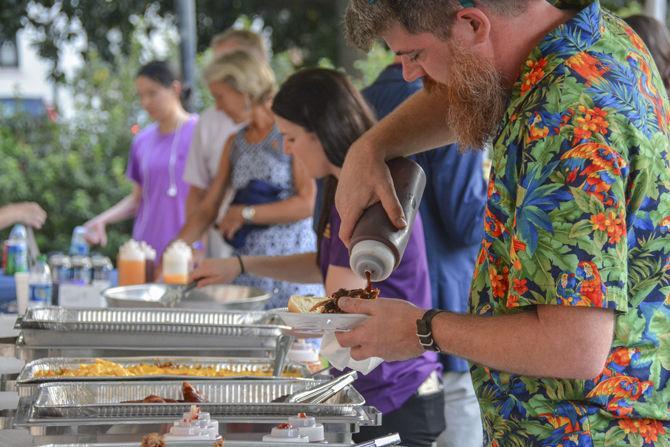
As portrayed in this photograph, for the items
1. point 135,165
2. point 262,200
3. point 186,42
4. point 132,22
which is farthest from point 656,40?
point 132,22

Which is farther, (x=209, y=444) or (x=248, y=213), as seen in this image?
(x=248, y=213)

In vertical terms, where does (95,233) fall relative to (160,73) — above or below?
below

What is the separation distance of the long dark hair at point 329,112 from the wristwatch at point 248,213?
1134mm

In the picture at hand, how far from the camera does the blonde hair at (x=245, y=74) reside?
436cm

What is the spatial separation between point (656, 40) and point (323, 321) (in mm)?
2048

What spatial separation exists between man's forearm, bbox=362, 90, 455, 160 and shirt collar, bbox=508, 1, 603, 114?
352 mm

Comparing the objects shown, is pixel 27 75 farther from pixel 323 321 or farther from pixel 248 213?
pixel 323 321

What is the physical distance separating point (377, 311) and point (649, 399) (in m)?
0.40

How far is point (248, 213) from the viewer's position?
12.9 ft

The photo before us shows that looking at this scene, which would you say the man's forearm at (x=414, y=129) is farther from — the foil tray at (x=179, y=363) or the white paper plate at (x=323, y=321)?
the foil tray at (x=179, y=363)

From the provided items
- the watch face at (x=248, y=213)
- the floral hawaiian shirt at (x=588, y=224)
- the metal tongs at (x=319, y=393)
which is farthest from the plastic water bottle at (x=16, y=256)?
the floral hawaiian shirt at (x=588, y=224)

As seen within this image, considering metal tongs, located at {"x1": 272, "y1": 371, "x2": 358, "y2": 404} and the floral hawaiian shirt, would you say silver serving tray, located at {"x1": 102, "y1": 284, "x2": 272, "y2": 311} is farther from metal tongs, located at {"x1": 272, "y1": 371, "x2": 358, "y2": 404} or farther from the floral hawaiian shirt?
the floral hawaiian shirt

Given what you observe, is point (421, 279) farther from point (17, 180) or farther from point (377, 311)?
point (17, 180)

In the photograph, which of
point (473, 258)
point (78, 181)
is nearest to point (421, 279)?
point (473, 258)
